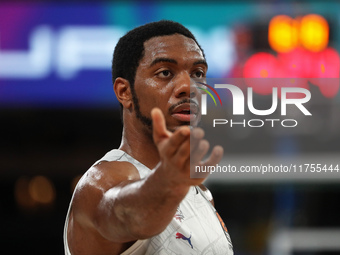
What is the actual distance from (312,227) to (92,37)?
393 cm

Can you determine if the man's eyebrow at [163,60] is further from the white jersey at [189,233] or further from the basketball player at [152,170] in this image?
the white jersey at [189,233]

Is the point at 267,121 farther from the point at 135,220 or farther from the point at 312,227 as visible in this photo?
the point at 312,227

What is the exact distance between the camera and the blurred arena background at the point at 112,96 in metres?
5.76

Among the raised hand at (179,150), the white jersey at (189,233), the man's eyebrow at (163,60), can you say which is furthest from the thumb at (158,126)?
the man's eyebrow at (163,60)

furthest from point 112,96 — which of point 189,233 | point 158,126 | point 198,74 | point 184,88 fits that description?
point 158,126

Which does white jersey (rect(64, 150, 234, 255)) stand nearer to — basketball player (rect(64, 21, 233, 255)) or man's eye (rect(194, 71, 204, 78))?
basketball player (rect(64, 21, 233, 255))

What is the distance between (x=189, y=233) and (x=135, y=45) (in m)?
0.81

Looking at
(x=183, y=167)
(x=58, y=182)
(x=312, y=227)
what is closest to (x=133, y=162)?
(x=183, y=167)

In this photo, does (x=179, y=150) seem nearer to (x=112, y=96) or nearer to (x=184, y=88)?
(x=184, y=88)

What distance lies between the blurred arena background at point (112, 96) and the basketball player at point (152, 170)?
401 millimetres

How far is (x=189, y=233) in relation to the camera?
2082mm

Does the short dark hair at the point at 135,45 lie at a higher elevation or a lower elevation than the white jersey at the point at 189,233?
higher

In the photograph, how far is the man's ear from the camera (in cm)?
236

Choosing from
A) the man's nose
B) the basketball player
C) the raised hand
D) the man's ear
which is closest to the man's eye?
the basketball player
